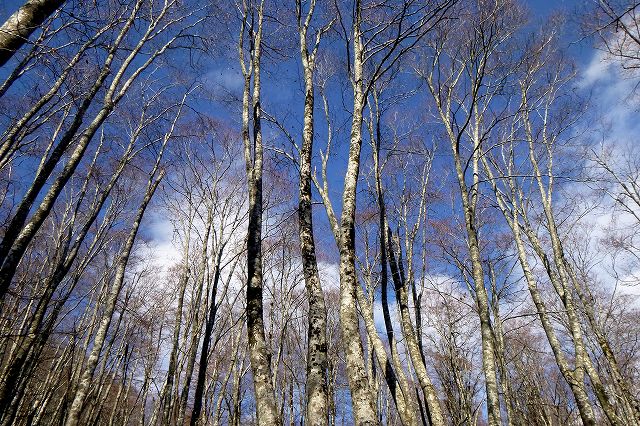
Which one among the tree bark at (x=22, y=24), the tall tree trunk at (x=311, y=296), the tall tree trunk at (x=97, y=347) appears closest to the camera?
the tree bark at (x=22, y=24)

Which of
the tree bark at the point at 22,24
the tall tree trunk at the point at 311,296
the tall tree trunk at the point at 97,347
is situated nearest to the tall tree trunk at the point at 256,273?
the tall tree trunk at the point at 311,296

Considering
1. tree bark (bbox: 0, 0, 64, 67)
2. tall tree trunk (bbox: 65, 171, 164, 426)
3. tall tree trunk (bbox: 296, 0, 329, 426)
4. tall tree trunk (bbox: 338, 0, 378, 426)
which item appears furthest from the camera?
tall tree trunk (bbox: 65, 171, 164, 426)

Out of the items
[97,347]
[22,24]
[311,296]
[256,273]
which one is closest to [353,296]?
[311,296]

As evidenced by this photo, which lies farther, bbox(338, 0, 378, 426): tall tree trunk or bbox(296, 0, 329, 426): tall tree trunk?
bbox(296, 0, 329, 426): tall tree trunk

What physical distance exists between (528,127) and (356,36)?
29.0ft

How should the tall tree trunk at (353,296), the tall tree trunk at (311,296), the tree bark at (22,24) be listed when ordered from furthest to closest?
the tall tree trunk at (311,296) → the tall tree trunk at (353,296) → the tree bark at (22,24)

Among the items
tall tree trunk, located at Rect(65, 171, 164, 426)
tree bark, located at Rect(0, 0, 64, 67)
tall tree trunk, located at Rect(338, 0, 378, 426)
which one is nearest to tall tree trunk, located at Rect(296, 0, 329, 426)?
tall tree trunk, located at Rect(338, 0, 378, 426)

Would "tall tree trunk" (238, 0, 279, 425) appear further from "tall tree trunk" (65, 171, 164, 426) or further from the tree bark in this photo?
"tall tree trunk" (65, 171, 164, 426)

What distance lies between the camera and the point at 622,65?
6219mm

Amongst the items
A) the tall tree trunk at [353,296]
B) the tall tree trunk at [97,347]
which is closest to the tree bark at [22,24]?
the tall tree trunk at [353,296]

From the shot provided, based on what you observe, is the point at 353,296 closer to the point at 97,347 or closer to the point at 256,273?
the point at 256,273

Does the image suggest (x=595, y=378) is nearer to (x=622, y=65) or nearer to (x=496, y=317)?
(x=496, y=317)

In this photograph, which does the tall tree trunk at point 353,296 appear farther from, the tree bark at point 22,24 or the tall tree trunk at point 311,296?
the tree bark at point 22,24

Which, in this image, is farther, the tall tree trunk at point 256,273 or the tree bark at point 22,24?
the tall tree trunk at point 256,273
